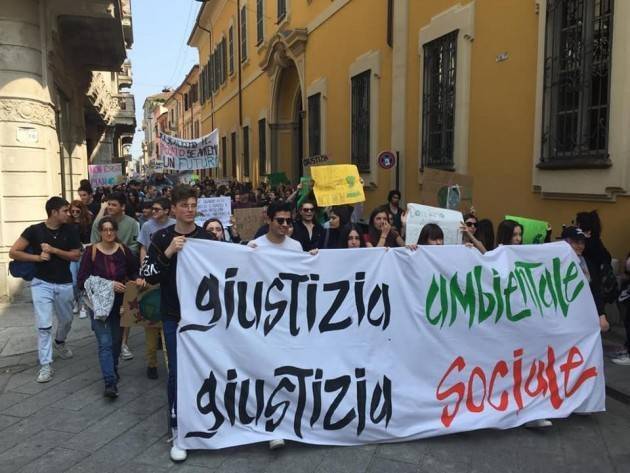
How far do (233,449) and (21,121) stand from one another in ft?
22.5

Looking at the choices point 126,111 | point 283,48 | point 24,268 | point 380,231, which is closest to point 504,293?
point 380,231

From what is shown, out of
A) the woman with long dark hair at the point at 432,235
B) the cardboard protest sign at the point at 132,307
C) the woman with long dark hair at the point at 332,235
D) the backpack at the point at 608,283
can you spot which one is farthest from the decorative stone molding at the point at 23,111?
the backpack at the point at 608,283

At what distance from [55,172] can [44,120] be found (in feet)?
4.54

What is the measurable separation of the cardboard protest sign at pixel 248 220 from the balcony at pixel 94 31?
4.62 meters

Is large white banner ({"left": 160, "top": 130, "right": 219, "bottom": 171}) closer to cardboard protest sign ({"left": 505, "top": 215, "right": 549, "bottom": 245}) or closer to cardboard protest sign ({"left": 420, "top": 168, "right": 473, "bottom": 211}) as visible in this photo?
cardboard protest sign ({"left": 420, "top": 168, "right": 473, "bottom": 211})

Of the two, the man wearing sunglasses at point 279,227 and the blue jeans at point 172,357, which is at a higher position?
the man wearing sunglasses at point 279,227

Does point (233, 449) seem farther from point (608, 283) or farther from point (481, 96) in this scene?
point (481, 96)

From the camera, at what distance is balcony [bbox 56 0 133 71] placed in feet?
31.9

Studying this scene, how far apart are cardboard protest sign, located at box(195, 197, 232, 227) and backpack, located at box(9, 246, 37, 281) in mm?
2966

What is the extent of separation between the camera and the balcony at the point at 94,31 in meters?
9.71

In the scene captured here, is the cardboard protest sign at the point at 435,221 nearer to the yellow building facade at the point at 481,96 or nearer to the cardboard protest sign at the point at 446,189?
the cardboard protest sign at the point at 446,189

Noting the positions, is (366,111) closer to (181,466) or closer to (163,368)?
(163,368)

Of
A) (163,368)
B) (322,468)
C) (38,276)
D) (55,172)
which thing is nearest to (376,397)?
(322,468)

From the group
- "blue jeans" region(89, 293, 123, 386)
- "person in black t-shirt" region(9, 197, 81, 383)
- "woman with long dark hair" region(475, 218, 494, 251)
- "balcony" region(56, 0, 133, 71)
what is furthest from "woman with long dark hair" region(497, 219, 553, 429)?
"balcony" region(56, 0, 133, 71)
